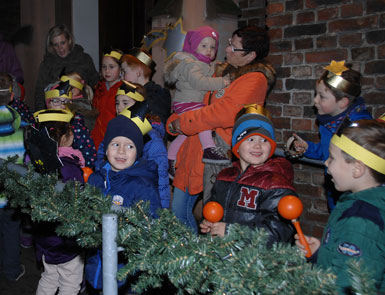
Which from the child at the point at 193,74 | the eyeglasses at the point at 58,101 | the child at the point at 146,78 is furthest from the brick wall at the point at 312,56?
the eyeglasses at the point at 58,101

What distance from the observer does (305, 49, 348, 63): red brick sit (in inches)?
135

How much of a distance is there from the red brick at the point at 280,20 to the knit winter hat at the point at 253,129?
58.5 inches

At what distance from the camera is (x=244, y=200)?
2375mm

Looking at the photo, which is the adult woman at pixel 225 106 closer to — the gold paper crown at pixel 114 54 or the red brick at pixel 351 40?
the red brick at pixel 351 40

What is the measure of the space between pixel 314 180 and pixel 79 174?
2121 millimetres

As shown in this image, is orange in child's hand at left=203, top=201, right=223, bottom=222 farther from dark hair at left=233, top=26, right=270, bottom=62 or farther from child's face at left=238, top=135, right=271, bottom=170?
dark hair at left=233, top=26, right=270, bottom=62

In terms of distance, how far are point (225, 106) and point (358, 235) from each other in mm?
1710

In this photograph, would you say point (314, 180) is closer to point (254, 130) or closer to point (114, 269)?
point (254, 130)

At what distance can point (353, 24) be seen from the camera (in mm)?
3367

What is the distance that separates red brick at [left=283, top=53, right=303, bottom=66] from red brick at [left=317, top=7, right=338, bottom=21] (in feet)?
1.17

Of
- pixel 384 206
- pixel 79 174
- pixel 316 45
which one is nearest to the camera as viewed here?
pixel 384 206

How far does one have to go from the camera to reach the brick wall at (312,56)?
129 inches

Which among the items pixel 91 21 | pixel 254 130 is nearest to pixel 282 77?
pixel 254 130

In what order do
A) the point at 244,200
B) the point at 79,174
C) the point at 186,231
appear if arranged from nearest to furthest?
the point at 186,231, the point at 244,200, the point at 79,174
